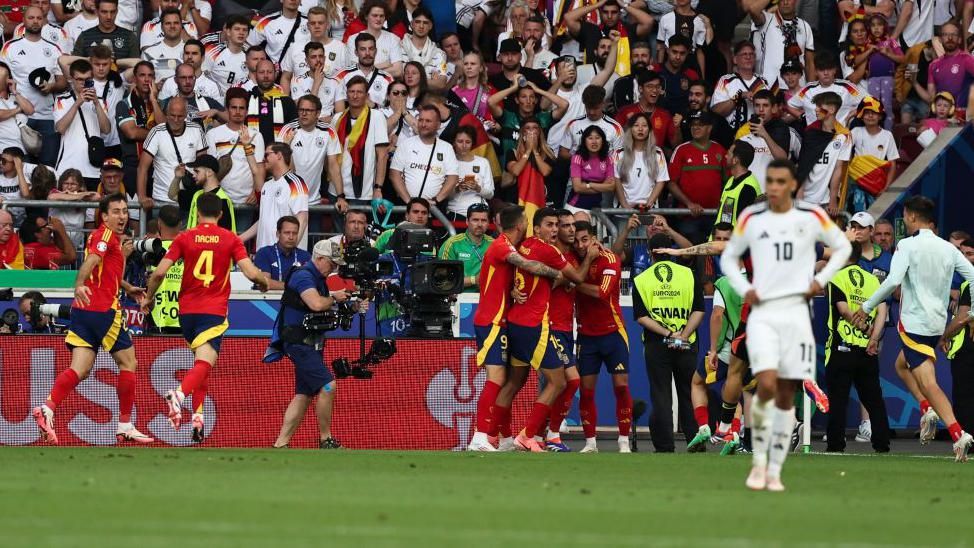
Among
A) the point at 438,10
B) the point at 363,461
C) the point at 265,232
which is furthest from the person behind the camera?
the point at 438,10

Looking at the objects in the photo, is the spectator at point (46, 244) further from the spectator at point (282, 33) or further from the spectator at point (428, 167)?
the spectator at point (428, 167)

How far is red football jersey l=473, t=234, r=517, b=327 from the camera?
653 inches

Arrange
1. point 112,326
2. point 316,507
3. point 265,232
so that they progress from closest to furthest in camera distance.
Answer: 1. point 316,507
2. point 112,326
3. point 265,232

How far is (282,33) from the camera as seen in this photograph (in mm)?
23047

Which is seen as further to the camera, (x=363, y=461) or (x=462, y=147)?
(x=462, y=147)

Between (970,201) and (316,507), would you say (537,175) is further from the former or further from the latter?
(316,507)

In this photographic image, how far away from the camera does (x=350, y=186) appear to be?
22.0 metres

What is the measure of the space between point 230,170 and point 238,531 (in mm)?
13232

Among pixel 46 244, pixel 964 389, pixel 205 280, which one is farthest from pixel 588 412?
pixel 46 244

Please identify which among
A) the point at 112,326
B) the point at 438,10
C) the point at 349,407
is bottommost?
the point at 349,407

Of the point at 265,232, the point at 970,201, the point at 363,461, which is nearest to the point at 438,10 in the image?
the point at 265,232

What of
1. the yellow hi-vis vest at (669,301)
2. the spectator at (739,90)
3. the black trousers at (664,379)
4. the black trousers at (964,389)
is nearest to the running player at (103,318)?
the black trousers at (664,379)

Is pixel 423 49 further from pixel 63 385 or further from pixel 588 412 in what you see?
pixel 63 385

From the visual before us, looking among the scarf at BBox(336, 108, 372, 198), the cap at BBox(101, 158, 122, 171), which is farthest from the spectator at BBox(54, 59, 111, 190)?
the scarf at BBox(336, 108, 372, 198)
